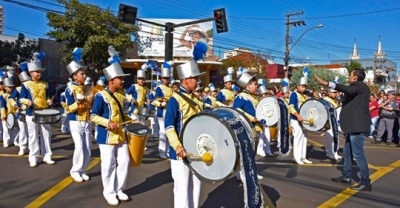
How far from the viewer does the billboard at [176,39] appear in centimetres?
3750

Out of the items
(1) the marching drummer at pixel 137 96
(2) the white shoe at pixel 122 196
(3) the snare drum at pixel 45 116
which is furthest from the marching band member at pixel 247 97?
→ (1) the marching drummer at pixel 137 96

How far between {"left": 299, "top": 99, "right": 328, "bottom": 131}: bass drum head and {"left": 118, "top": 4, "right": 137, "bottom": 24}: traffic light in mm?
10025

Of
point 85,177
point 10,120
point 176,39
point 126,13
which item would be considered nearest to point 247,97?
point 85,177

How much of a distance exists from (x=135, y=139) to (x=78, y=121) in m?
1.85

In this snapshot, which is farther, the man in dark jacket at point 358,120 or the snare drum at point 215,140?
the man in dark jacket at point 358,120

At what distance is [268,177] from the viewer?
7277 millimetres

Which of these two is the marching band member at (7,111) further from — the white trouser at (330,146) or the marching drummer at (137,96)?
Answer: the white trouser at (330,146)

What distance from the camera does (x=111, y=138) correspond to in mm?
5328

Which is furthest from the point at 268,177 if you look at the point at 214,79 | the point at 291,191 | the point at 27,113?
the point at 214,79

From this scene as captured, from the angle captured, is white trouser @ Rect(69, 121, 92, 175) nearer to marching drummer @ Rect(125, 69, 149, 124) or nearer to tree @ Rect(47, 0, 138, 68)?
marching drummer @ Rect(125, 69, 149, 124)

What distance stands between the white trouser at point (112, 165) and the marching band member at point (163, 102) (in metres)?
3.43

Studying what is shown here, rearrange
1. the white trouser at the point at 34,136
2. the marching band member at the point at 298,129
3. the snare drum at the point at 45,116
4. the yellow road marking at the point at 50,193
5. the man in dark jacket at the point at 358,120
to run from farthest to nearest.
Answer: the marching band member at the point at 298,129 → the white trouser at the point at 34,136 → the snare drum at the point at 45,116 → the man in dark jacket at the point at 358,120 → the yellow road marking at the point at 50,193

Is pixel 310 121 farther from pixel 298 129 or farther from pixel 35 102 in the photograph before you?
pixel 35 102

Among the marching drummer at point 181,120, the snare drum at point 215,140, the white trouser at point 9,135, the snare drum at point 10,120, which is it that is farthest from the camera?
the white trouser at point 9,135
